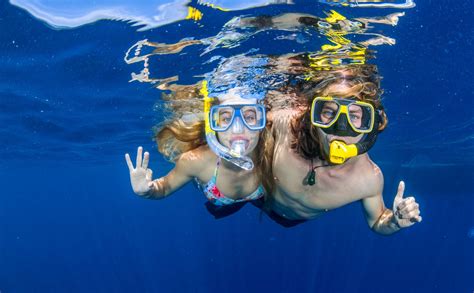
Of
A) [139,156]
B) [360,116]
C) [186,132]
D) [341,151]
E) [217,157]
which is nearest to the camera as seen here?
[341,151]

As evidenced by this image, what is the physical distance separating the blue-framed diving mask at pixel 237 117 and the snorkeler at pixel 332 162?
2.83 ft

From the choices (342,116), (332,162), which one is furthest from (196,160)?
(342,116)

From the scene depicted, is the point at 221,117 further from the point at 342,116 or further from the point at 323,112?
the point at 342,116

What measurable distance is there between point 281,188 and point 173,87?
5.59m

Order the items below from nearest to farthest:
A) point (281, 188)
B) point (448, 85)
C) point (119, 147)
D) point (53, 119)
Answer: point (281, 188) < point (448, 85) < point (53, 119) < point (119, 147)

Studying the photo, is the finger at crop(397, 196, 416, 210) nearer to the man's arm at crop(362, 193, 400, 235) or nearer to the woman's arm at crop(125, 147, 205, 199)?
the man's arm at crop(362, 193, 400, 235)

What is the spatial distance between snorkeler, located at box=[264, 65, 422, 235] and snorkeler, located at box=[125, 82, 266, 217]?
2.19ft

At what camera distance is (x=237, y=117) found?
6449 millimetres

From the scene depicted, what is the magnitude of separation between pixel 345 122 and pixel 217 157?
2.80 m

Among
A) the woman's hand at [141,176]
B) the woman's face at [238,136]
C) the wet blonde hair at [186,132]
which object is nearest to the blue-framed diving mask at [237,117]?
the woman's face at [238,136]

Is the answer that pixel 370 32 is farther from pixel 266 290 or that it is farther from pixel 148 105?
pixel 266 290

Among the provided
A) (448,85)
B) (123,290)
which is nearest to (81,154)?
(123,290)

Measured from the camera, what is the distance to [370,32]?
25.0 feet

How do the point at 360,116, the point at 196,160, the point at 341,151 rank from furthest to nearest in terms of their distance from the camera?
the point at 196,160
the point at 360,116
the point at 341,151
